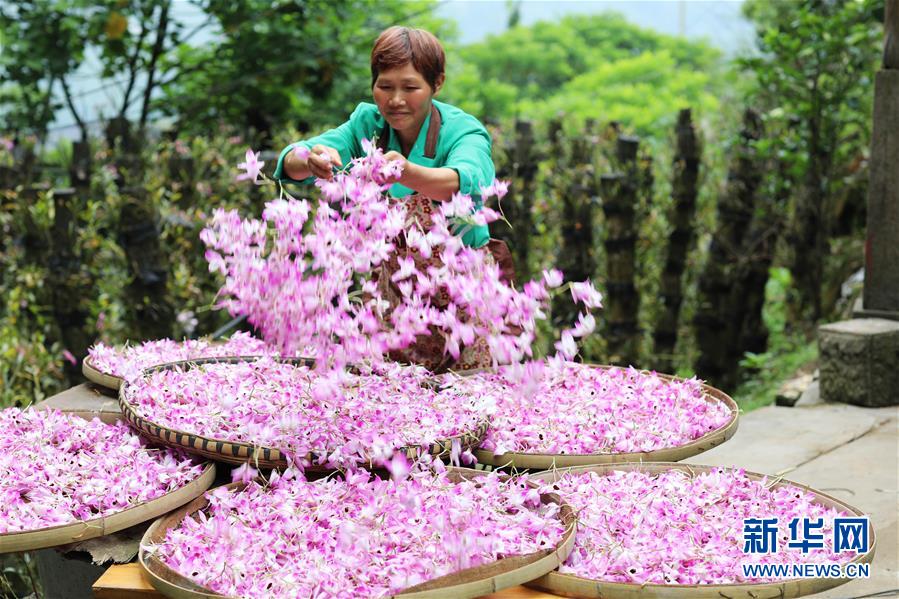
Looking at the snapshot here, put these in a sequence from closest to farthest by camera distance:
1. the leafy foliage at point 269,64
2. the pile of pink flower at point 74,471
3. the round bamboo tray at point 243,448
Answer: the pile of pink flower at point 74,471
the round bamboo tray at point 243,448
the leafy foliage at point 269,64

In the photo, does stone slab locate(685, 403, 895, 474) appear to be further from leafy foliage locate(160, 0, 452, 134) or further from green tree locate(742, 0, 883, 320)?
leafy foliage locate(160, 0, 452, 134)

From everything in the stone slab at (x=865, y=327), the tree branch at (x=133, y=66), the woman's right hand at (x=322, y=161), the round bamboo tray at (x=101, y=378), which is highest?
the tree branch at (x=133, y=66)

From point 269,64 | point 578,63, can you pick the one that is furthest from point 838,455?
point 578,63

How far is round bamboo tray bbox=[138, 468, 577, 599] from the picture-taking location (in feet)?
5.67

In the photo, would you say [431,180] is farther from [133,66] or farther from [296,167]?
[133,66]

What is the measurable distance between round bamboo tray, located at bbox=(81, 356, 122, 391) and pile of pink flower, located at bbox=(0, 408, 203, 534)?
41cm

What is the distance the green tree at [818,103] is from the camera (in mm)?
6715

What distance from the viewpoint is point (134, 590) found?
72.8 inches

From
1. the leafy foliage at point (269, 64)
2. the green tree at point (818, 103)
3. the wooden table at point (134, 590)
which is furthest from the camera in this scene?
the leafy foliage at point (269, 64)

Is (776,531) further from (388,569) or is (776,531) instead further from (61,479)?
(61,479)

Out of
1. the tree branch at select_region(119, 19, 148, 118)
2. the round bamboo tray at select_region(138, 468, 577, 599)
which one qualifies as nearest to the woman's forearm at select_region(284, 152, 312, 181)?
the round bamboo tray at select_region(138, 468, 577, 599)

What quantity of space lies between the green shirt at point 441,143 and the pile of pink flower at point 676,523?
0.84 metres

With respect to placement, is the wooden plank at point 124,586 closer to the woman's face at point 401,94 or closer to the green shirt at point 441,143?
the green shirt at point 441,143

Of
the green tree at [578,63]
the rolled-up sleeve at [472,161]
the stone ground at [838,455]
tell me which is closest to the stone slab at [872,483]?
the stone ground at [838,455]
